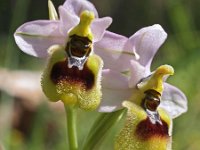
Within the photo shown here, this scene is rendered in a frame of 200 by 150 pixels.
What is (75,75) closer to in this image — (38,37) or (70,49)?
(70,49)

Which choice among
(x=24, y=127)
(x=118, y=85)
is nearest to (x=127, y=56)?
(x=118, y=85)

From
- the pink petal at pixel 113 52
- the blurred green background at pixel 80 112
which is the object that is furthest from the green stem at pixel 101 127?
the blurred green background at pixel 80 112

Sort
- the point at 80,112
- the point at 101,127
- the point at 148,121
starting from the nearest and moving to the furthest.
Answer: the point at 148,121 < the point at 101,127 < the point at 80,112

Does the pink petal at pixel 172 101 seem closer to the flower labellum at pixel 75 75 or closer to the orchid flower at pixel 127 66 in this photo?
the orchid flower at pixel 127 66

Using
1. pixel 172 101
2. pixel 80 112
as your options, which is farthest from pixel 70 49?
pixel 80 112

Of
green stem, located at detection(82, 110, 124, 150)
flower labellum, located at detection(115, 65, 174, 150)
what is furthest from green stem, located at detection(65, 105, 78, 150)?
flower labellum, located at detection(115, 65, 174, 150)

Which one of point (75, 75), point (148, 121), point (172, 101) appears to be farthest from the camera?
point (172, 101)
